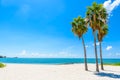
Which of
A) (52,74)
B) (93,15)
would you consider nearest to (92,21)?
(93,15)

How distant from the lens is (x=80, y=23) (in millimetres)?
30812

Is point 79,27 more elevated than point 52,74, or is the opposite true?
point 79,27

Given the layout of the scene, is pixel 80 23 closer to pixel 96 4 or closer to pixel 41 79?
pixel 96 4

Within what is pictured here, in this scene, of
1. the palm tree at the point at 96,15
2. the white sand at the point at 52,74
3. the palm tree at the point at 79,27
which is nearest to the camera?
the white sand at the point at 52,74

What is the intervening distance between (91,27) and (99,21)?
1.53 m

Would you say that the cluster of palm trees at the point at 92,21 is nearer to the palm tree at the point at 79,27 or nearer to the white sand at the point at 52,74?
the palm tree at the point at 79,27

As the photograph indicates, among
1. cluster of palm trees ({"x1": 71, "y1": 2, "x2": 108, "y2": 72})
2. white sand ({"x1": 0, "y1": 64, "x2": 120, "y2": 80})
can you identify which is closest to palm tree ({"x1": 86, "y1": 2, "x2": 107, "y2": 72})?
cluster of palm trees ({"x1": 71, "y1": 2, "x2": 108, "y2": 72})

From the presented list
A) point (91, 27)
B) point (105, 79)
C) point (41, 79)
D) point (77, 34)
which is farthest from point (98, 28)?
point (41, 79)

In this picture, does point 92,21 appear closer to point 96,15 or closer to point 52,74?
point 96,15

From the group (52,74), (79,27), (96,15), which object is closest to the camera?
(52,74)

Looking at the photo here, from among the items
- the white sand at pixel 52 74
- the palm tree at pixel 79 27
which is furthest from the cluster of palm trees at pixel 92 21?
the white sand at pixel 52 74

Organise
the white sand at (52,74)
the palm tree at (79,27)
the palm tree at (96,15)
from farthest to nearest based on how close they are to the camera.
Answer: the palm tree at (79,27) → the palm tree at (96,15) → the white sand at (52,74)

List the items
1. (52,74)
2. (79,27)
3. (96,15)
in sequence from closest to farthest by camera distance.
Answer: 1. (52,74)
2. (96,15)
3. (79,27)

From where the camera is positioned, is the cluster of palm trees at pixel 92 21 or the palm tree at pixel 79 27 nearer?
the cluster of palm trees at pixel 92 21
